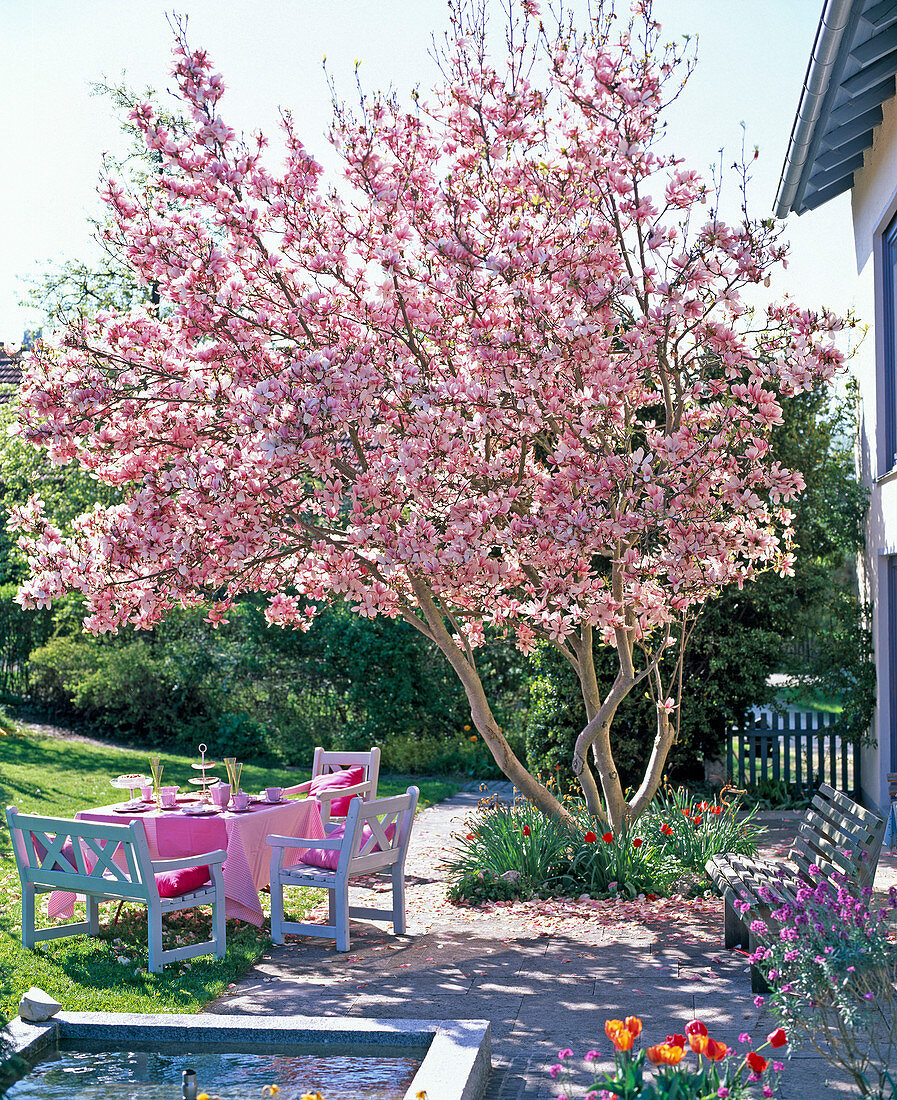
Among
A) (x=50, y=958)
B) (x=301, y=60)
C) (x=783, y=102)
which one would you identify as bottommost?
(x=50, y=958)

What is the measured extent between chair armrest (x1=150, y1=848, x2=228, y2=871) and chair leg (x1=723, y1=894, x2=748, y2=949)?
9.55 ft

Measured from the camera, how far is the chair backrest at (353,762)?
938 cm

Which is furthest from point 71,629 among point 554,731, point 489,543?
point 489,543

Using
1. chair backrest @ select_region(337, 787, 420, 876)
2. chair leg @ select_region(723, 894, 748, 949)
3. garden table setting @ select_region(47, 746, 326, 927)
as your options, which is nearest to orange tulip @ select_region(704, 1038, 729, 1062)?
chair leg @ select_region(723, 894, 748, 949)

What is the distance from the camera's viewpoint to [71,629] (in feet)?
58.9

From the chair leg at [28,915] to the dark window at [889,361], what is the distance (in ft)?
26.8

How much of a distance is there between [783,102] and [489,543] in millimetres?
5387

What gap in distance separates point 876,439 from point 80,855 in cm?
816

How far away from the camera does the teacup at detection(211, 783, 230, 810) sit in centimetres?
758

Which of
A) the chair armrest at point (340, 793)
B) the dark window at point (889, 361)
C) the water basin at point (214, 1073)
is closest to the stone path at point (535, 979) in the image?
the water basin at point (214, 1073)

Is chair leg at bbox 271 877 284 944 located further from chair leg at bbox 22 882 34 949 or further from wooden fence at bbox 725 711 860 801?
wooden fence at bbox 725 711 860 801

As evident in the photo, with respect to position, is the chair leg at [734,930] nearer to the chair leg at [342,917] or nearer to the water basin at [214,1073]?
the chair leg at [342,917]

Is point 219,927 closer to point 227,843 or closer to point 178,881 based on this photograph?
point 178,881

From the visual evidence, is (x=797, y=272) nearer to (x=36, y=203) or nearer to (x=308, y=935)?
(x=308, y=935)
